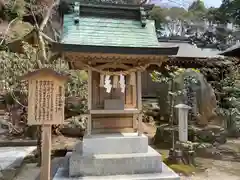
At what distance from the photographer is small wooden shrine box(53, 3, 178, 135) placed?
4566mm

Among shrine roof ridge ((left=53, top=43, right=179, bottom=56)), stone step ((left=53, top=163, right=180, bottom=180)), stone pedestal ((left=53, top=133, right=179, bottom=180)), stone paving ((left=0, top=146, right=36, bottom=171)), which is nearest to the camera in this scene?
shrine roof ridge ((left=53, top=43, right=179, bottom=56))

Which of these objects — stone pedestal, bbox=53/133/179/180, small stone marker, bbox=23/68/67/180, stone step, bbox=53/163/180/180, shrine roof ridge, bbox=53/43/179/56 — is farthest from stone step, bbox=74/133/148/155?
shrine roof ridge, bbox=53/43/179/56

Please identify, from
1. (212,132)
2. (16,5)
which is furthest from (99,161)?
(16,5)

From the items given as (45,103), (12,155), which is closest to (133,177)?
(45,103)

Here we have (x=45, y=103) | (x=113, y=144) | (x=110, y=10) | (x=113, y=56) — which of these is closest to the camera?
(x=45, y=103)

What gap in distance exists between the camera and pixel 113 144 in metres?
4.85

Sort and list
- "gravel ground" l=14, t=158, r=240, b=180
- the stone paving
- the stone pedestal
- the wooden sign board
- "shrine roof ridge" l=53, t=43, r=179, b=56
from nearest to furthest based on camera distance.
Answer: the wooden sign board < "shrine roof ridge" l=53, t=43, r=179, b=56 < the stone pedestal < "gravel ground" l=14, t=158, r=240, b=180 < the stone paving

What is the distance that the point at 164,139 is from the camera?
8.60m

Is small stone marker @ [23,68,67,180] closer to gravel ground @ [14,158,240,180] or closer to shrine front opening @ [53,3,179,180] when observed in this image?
shrine front opening @ [53,3,179,180]

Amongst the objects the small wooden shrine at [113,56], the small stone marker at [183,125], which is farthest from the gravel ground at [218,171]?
the small wooden shrine at [113,56]

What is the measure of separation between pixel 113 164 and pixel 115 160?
0.08 m

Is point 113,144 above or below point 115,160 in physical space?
above

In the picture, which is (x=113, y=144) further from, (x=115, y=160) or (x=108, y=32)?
(x=108, y=32)

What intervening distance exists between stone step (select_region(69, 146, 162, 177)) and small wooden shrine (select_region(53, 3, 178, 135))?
1.87 feet
